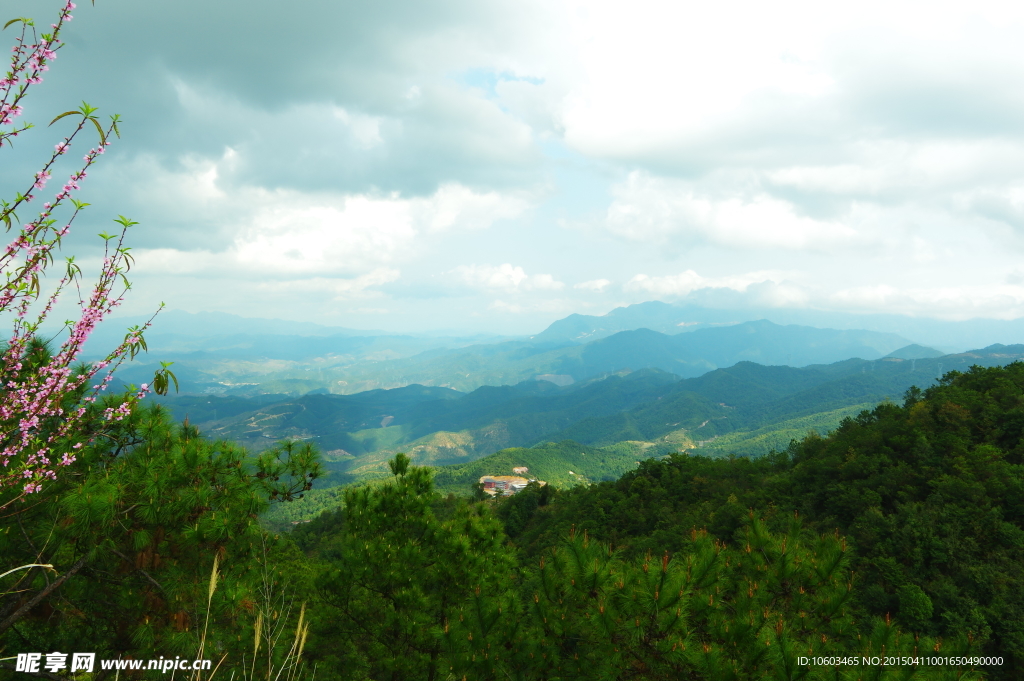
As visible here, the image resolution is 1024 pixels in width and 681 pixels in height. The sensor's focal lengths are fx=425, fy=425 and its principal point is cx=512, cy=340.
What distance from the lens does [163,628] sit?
16.2 feet

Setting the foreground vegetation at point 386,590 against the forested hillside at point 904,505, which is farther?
the forested hillside at point 904,505

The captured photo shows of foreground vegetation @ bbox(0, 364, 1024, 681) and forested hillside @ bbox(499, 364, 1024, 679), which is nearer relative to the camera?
foreground vegetation @ bbox(0, 364, 1024, 681)

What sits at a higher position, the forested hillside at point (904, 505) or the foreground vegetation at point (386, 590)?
the foreground vegetation at point (386, 590)

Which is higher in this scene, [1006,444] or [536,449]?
[1006,444]

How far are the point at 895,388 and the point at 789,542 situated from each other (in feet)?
848

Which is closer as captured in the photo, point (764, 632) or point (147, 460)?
point (764, 632)

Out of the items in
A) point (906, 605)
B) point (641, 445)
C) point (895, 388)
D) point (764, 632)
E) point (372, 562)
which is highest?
point (764, 632)

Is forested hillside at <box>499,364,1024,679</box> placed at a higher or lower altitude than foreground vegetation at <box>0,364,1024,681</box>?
lower

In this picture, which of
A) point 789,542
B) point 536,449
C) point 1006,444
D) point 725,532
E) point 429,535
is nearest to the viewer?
point 789,542

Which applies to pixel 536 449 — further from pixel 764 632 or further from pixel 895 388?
pixel 895 388

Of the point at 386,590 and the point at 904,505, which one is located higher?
the point at 386,590

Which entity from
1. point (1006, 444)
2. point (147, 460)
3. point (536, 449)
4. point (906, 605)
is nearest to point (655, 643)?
point (147, 460)

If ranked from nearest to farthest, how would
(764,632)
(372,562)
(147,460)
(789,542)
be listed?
(764,632)
(147,460)
(789,542)
(372,562)

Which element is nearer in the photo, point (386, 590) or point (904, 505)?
point (386, 590)
